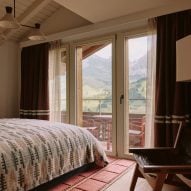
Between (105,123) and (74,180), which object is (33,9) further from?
(74,180)

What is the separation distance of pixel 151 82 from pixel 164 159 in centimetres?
128

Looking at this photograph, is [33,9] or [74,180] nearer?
[74,180]

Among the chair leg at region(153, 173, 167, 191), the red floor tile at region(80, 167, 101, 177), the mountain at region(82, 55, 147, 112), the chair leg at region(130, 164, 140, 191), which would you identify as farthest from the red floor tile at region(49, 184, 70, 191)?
the mountain at region(82, 55, 147, 112)

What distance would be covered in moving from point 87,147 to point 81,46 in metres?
2.04

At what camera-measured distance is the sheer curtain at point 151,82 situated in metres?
3.12

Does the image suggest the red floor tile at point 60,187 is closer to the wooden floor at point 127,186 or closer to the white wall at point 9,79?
the wooden floor at point 127,186

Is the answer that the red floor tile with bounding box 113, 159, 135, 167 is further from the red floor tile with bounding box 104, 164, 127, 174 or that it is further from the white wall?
the white wall

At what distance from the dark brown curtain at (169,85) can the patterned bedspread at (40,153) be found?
3.01 feet

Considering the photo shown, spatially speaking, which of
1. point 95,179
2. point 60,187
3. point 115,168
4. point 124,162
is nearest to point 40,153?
point 60,187

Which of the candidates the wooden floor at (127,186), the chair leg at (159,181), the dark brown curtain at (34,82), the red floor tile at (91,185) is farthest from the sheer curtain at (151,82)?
the dark brown curtain at (34,82)

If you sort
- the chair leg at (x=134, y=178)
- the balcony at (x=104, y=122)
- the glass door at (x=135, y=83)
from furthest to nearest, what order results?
the balcony at (x=104, y=122) → the glass door at (x=135, y=83) → the chair leg at (x=134, y=178)

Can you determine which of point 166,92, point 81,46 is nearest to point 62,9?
point 81,46

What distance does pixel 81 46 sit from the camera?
4184mm

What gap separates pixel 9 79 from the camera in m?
4.74
